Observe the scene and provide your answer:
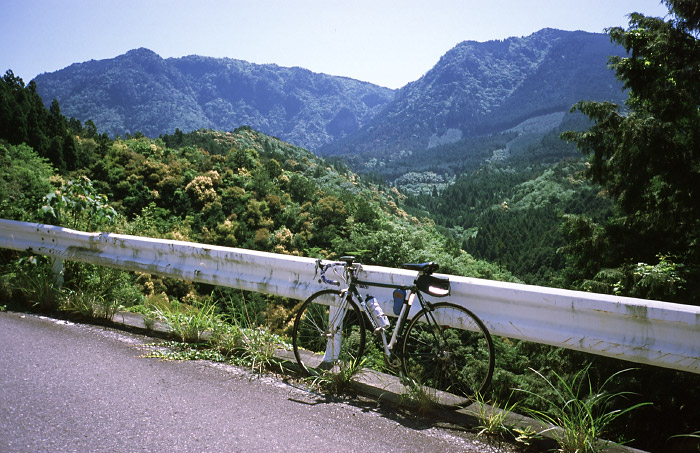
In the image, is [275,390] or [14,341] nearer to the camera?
[275,390]

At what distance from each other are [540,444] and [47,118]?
1110 inches

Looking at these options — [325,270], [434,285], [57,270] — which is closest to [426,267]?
[434,285]

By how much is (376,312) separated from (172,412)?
1377mm

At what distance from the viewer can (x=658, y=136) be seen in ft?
25.3

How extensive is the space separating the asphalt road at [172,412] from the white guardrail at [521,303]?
2.42 feet

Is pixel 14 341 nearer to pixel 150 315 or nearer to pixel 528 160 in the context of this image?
pixel 150 315

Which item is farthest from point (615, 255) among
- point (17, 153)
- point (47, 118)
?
point (47, 118)

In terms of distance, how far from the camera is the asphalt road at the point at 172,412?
2.33 m

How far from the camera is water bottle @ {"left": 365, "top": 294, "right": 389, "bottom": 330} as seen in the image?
2.96 metres

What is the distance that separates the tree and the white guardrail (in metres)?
5.79

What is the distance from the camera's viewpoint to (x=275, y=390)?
307 centimetres

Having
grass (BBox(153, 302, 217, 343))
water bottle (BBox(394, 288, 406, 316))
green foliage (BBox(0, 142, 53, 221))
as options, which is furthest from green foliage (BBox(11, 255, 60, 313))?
water bottle (BBox(394, 288, 406, 316))

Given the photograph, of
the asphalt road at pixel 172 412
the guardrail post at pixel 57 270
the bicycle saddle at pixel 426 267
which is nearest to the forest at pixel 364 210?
the guardrail post at pixel 57 270

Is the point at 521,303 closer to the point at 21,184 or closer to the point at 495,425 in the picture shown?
the point at 495,425
